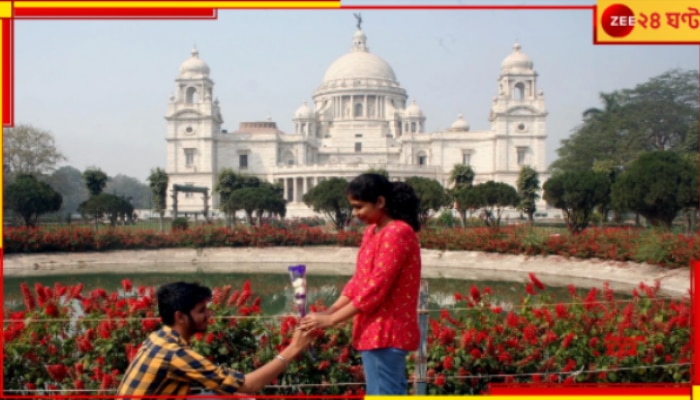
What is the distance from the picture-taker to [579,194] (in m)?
22.1

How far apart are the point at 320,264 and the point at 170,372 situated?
17583 mm

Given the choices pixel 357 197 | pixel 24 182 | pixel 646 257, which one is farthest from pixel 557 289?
pixel 24 182

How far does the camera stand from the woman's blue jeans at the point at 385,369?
3.01 meters

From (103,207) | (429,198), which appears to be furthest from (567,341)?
(103,207)

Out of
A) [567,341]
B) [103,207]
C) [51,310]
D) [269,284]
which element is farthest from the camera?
[103,207]

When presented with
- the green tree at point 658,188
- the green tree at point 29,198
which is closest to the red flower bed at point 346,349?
the green tree at point 658,188

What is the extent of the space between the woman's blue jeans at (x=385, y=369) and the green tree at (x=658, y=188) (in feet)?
59.5

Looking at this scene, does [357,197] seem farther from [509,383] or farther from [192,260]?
[192,260]

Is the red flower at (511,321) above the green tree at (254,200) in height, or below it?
below

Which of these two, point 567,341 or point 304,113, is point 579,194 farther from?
point 304,113

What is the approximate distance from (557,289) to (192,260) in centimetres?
1052

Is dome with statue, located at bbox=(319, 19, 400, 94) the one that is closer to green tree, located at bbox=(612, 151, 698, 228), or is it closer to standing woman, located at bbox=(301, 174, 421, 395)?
green tree, located at bbox=(612, 151, 698, 228)

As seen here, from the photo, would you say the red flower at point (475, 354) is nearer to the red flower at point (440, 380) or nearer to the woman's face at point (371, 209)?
the red flower at point (440, 380)

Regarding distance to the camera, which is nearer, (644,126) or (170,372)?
(170,372)
